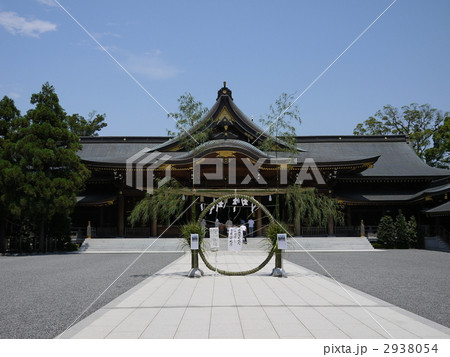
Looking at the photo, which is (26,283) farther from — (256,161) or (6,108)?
(256,161)

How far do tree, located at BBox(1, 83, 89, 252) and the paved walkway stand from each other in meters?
14.7

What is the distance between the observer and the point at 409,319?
7066mm

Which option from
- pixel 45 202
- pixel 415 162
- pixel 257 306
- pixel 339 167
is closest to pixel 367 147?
pixel 415 162

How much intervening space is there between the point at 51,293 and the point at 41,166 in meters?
15.0

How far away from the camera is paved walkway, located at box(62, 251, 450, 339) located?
6.20 metres

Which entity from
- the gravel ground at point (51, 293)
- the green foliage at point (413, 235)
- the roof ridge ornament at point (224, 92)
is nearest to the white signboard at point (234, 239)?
the gravel ground at point (51, 293)

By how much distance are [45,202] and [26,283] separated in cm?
1202

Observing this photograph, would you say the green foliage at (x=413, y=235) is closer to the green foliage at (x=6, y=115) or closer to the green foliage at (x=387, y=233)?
the green foliage at (x=387, y=233)

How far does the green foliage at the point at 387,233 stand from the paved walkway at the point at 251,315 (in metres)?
18.4

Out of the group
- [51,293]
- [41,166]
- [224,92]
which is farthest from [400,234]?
[51,293]

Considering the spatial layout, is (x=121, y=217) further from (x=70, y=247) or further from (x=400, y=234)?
(x=400, y=234)

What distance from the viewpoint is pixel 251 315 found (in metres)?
7.40

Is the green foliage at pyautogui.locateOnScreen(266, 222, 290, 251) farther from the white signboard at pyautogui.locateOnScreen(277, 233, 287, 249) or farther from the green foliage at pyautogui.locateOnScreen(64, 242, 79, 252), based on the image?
the green foliage at pyautogui.locateOnScreen(64, 242, 79, 252)

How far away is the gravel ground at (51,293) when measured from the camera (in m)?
7.09
